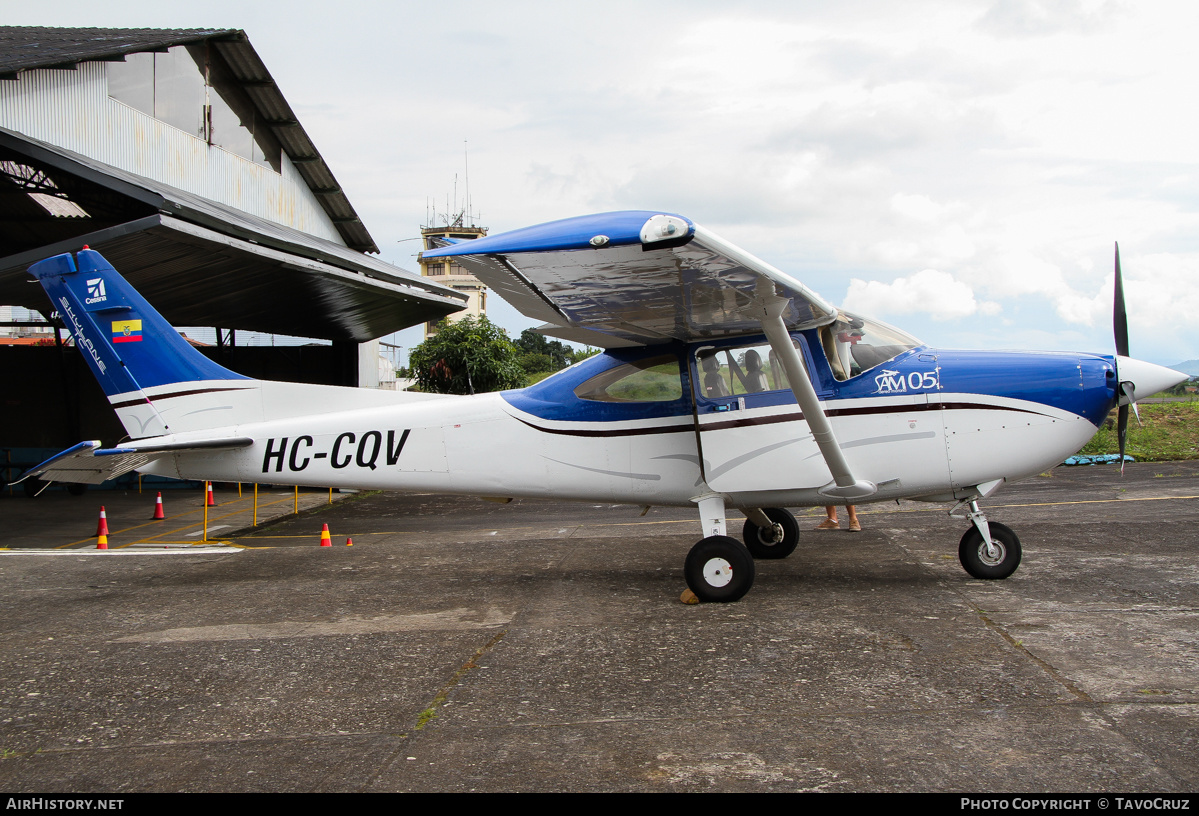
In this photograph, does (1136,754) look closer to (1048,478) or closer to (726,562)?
(726,562)

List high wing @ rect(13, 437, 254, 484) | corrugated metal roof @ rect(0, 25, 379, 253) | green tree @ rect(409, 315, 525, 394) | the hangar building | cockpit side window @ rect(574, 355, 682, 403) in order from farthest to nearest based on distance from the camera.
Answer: green tree @ rect(409, 315, 525, 394), corrugated metal roof @ rect(0, 25, 379, 253), the hangar building, high wing @ rect(13, 437, 254, 484), cockpit side window @ rect(574, 355, 682, 403)

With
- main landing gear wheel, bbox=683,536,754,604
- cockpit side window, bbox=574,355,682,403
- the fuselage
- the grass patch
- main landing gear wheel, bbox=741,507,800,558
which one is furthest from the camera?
the grass patch

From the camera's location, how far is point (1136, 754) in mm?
3447

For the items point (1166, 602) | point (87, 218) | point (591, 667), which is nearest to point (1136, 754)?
point (591, 667)

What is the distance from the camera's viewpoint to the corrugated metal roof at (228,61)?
1408 cm

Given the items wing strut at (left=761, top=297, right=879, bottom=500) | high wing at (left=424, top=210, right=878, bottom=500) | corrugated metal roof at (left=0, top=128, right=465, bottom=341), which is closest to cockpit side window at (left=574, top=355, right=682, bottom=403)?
high wing at (left=424, top=210, right=878, bottom=500)

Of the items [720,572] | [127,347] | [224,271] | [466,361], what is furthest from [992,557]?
[466,361]

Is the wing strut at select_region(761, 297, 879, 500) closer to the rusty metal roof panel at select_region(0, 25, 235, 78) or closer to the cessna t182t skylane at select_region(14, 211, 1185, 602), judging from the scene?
the cessna t182t skylane at select_region(14, 211, 1185, 602)

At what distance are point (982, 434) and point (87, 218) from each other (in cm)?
1967

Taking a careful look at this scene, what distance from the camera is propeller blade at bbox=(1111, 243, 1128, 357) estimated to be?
22.7 feet

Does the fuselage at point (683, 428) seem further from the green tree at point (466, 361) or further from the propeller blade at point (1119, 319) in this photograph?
the green tree at point (466, 361)

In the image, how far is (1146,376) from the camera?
6391mm

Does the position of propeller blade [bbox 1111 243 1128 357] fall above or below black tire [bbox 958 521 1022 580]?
above

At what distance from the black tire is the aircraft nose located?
1.47 m
